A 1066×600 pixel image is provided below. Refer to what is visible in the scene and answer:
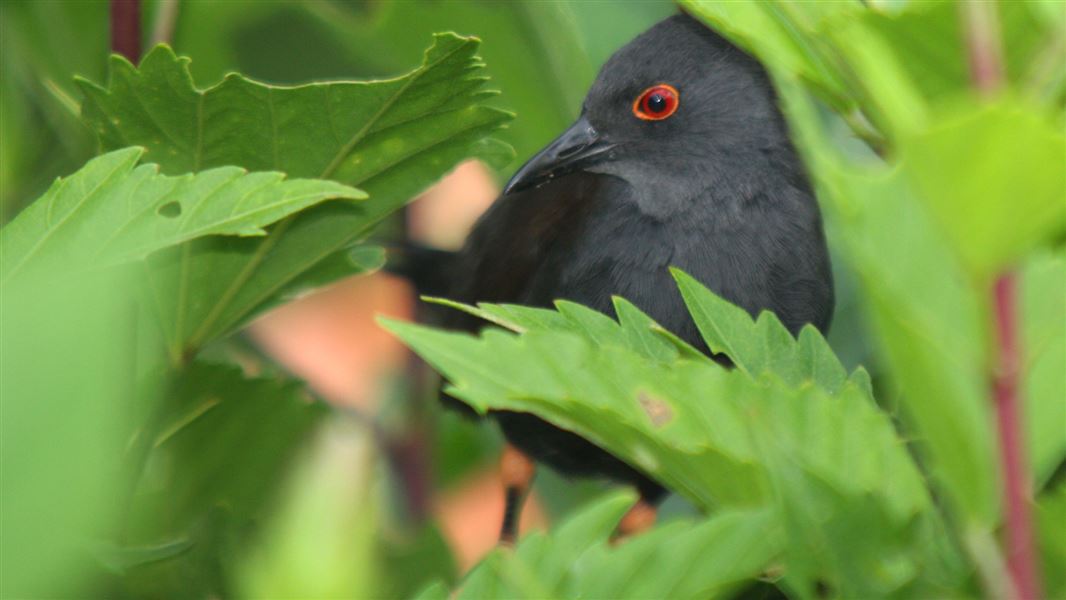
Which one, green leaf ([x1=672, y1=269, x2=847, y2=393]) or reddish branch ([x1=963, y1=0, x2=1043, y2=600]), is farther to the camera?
green leaf ([x1=672, y1=269, x2=847, y2=393])

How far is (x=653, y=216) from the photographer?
63.3 inches

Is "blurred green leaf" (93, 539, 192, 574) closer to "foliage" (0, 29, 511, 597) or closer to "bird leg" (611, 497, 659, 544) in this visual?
"foliage" (0, 29, 511, 597)

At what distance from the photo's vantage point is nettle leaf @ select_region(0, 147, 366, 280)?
0.67 meters

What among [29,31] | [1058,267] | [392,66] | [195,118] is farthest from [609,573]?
[392,66]

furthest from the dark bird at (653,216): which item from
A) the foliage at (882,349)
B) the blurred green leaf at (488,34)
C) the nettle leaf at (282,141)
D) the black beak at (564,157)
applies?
the foliage at (882,349)

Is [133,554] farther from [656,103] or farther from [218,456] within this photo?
[656,103]

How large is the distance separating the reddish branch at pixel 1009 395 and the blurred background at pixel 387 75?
0.56m

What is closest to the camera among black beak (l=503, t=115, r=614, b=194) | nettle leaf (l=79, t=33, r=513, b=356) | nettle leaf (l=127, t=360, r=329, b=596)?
nettle leaf (l=79, t=33, r=513, b=356)

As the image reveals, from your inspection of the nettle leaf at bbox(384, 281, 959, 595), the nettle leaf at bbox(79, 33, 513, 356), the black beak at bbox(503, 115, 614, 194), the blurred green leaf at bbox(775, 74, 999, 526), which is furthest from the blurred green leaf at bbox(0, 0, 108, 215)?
the blurred green leaf at bbox(775, 74, 999, 526)

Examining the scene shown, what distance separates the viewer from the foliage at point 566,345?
1.23 ft

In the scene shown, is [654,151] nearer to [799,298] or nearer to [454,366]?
[799,298]

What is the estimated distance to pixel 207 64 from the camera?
1.36 metres

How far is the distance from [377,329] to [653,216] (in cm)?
65

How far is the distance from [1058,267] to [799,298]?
1007 mm
